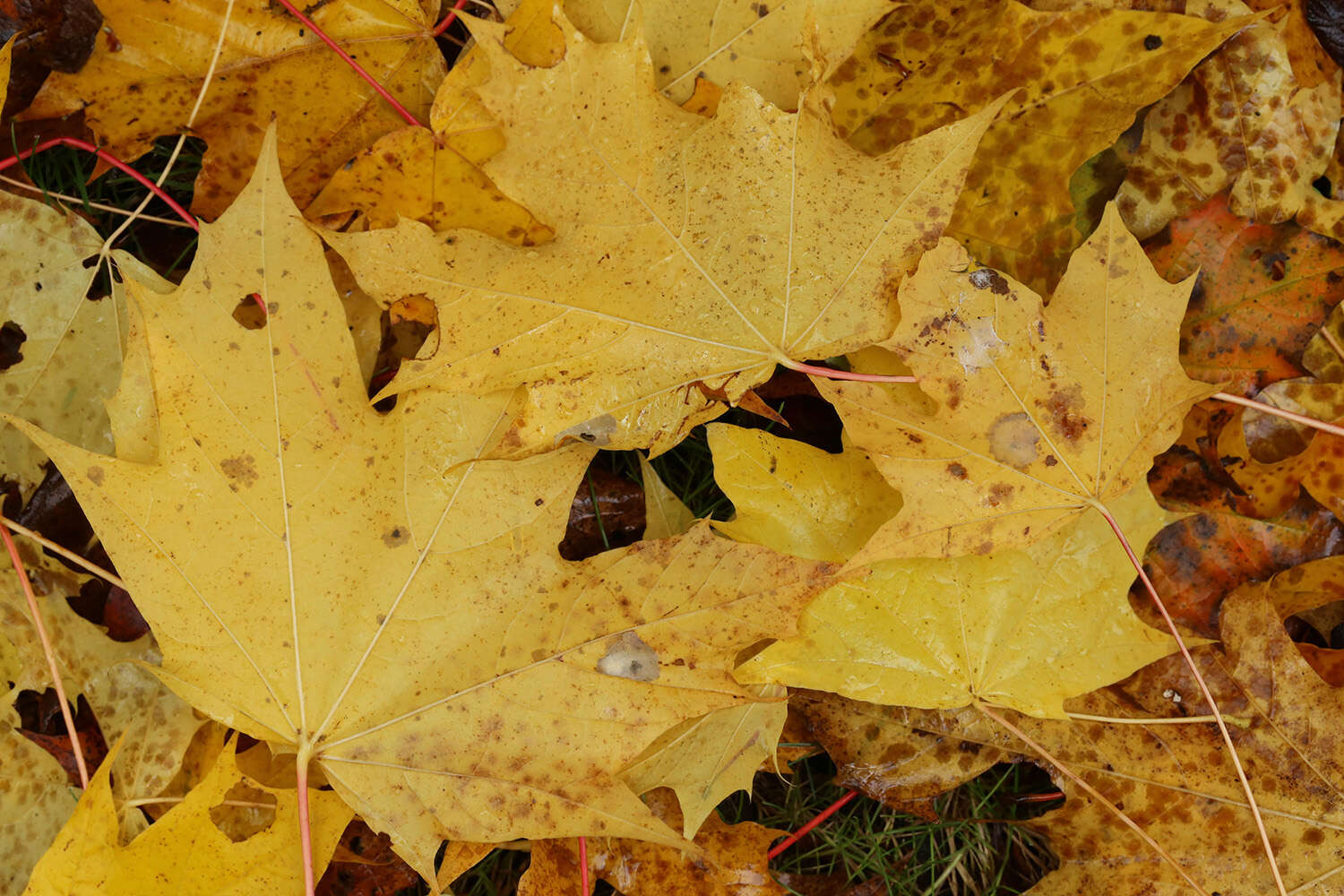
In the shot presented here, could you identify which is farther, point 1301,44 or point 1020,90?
point 1301,44

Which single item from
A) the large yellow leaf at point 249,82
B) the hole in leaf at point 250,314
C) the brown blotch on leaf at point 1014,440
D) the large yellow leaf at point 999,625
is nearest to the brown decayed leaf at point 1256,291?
the large yellow leaf at point 999,625

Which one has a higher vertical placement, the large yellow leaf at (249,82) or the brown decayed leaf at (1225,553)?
the large yellow leaf at (249,82)

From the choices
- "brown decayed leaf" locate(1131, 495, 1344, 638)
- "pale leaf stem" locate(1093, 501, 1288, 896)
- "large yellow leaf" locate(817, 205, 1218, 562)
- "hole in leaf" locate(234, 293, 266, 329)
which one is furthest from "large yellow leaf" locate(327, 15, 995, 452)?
"brown decayed leaf" locate(1131, 495, 1344, 638)

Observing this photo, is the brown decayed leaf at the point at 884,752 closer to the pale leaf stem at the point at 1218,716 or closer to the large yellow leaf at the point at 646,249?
the pale leaf stem at the point at 1218,716

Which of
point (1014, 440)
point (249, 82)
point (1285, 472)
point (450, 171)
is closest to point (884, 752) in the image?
point (1014, 440)

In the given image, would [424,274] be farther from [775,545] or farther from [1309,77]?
[1309,77]

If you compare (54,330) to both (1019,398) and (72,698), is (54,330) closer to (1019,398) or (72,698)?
(72,698)

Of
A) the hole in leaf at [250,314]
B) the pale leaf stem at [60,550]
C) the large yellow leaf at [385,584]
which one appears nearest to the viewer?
the large yellow leaf at [385,584]

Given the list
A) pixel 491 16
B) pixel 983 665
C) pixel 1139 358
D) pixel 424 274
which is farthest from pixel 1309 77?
pixel 424 274
